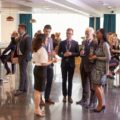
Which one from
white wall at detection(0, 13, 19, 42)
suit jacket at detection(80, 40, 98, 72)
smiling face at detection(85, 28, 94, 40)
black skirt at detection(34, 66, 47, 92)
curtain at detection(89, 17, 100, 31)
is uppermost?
curtain at detection(89, 17, 100, 31)

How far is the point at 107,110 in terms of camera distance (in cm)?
604

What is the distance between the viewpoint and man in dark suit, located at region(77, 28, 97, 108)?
5899mm

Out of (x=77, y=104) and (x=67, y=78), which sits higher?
(x=67, y=78)

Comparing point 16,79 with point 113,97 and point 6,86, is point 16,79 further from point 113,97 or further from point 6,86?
point 113,97

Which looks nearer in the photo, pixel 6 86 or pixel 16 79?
pixel 6 86

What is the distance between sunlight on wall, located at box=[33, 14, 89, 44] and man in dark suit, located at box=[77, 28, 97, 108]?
47.5 ft

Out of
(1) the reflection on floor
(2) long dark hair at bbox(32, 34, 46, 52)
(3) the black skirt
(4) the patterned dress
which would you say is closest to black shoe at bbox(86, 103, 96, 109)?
(1) the reflection on floor

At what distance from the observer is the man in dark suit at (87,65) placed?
590 cm

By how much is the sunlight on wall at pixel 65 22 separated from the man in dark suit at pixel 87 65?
14.5m

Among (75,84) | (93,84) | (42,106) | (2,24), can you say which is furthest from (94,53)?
(2,24)

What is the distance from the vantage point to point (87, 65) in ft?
19.5

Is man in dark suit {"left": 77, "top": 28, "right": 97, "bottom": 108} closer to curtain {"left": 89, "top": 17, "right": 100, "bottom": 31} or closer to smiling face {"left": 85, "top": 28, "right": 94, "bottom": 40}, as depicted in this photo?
smiling face {"left": 85, "top": 28, "right": 94, "bottom": 40}

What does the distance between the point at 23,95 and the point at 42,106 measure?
1.15 meters

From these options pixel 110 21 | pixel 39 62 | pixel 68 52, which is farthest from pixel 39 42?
pixel 110 21
